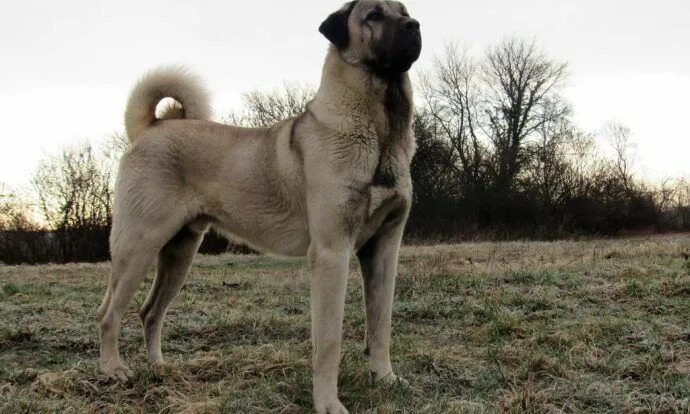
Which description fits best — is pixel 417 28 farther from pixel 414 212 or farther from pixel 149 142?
pixel 414 212

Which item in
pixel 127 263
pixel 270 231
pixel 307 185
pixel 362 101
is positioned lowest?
pixel 127 263

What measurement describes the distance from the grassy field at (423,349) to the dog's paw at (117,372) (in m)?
0.08

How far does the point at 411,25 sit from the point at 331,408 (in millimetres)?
1973

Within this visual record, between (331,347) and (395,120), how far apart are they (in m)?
1.25

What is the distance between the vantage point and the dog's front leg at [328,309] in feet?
9.87

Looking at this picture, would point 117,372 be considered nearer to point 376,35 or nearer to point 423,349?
point 423,349

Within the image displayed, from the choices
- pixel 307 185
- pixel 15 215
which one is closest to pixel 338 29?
pixel 307 185

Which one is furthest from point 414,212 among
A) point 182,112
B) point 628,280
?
point 182,112

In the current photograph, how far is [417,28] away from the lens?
3.09 meters

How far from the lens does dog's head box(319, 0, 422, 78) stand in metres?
3.09

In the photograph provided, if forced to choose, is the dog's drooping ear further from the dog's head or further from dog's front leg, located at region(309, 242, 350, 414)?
dog's front leg, located at region(309, 242, 350, 414)

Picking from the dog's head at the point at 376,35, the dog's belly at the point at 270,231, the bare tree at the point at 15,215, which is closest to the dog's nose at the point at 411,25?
the dog's head at the point at 376,35

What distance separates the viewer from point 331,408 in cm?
293

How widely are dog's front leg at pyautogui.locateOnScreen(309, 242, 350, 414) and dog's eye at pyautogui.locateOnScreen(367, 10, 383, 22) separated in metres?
1.22
